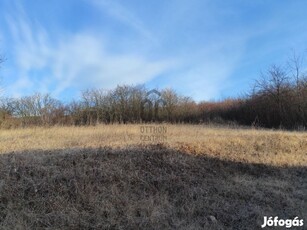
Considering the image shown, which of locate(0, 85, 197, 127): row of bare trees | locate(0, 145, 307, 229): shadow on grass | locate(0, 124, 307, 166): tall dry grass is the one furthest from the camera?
locate(0, 85, 197, 127): row of bare trees

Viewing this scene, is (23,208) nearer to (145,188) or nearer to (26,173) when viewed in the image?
(26,173)

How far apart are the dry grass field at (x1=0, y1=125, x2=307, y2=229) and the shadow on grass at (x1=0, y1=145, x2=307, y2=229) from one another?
0.06ft

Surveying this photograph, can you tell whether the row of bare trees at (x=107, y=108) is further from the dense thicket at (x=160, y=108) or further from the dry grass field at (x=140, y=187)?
the dry grass field at (x=140, y=187)

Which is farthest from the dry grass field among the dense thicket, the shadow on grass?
the dense thicket

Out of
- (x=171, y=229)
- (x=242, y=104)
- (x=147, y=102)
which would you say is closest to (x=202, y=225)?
(x=171, y=229)

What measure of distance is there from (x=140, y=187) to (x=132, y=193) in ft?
1.16

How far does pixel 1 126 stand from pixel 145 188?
1392 cm

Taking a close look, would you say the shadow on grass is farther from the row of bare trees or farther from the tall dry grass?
the row of bare trees

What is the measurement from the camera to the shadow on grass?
6660mm

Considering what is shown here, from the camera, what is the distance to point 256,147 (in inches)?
523

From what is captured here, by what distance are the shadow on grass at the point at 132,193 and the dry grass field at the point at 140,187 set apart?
0.02 meters

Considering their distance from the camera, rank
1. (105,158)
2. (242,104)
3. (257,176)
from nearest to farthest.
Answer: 1. (105,158)
2. (257,176)
3. (242,104)

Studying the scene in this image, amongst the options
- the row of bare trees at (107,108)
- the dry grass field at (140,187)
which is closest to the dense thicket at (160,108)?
the row of bare trees at (107,108)

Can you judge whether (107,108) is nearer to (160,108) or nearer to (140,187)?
(160,108)
